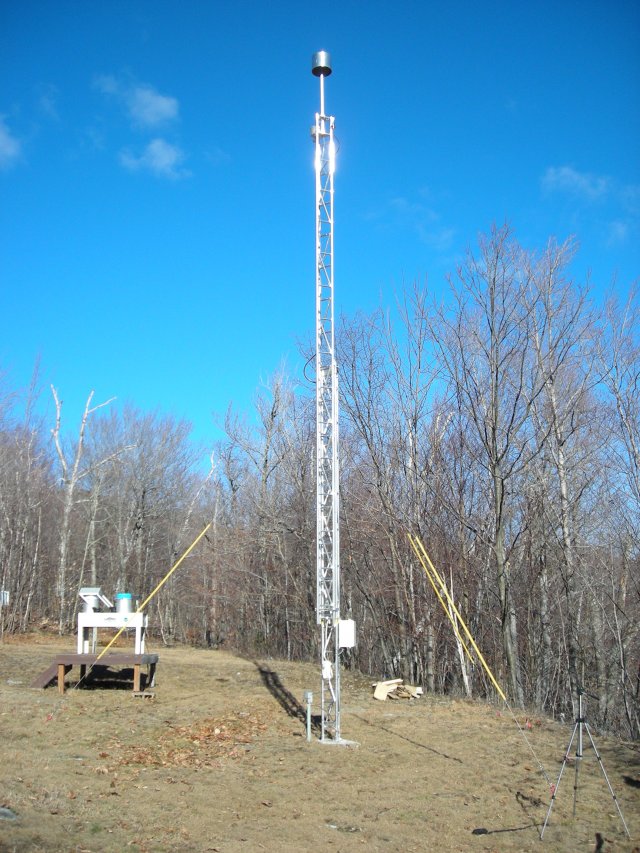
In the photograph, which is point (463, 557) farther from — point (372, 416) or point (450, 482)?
point (372, 416)

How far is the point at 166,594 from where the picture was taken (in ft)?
95.5

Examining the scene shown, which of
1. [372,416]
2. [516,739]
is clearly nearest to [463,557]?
[372,416]

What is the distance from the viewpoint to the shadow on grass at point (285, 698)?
10.4 meters

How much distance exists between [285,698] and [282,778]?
4.80 metres

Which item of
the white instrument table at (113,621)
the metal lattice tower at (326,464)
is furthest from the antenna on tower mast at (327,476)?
the white instrument table at (113,621)

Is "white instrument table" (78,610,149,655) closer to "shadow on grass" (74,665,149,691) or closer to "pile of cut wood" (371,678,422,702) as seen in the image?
"shadow on grass" (74,665,149,691)

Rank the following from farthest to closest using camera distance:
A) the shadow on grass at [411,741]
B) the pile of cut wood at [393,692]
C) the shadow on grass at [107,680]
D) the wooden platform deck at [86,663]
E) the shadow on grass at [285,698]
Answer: the pile of cut wood at [393,692] < the shadow on grass at [107,680] < the wooden platform deck at [86,663] < the shadow on grass at [285,698] < the shadow on grass at [411,741]

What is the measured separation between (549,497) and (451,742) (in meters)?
10.1

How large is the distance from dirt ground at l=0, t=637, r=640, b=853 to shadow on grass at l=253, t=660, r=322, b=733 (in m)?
0.08

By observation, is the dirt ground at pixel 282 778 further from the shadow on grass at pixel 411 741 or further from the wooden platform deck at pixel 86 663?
the wooden platform deck at pixel 86 663

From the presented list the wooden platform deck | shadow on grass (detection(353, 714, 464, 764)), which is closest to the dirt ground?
shadow on grass (detection(353, 714, 464, 764))

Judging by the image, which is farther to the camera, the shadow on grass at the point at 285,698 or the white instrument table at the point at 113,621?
the white instrument table at the point at 113,621

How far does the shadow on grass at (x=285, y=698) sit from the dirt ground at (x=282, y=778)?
3.2 inches

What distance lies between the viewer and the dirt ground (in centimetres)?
559
